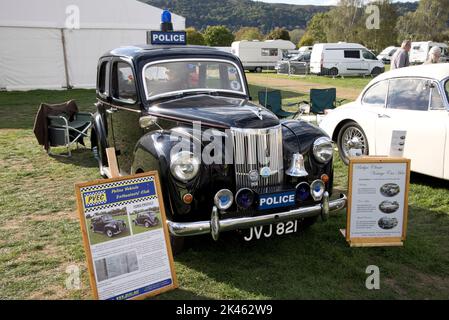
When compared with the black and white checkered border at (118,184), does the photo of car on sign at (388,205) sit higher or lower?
lower

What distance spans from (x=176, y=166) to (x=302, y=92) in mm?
14770

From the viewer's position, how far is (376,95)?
6410mm

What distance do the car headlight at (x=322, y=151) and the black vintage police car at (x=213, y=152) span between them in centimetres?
1

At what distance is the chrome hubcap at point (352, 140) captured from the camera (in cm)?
654

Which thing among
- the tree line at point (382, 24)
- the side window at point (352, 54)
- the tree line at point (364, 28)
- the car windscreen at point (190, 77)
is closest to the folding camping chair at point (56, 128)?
the car windscreen at point (190, 77)

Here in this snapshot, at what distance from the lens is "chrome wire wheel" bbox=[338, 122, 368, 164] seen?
6.52 meters

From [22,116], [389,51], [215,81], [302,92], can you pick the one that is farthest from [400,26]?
[215,81]

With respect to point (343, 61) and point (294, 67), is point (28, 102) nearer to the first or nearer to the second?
point (294, 67)

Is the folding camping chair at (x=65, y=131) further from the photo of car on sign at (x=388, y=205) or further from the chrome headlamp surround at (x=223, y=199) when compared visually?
the photo of car on sign at (x=388, y=205)

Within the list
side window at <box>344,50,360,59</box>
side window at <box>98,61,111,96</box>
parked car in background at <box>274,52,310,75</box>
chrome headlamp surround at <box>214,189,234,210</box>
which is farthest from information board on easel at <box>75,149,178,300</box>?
side window at <box>344,50,360,59</box>

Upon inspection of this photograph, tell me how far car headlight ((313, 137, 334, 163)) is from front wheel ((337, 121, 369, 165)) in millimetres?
2601

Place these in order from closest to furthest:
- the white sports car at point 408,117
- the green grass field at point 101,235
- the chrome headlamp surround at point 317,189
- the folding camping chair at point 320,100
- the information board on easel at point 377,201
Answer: the green grass field at point 101,235 → the chrome headlamp surround at point 317,189 → the information board on easel at point 377,201 → the white sports car at point 408,117 → the folding camping chair at point 320,100

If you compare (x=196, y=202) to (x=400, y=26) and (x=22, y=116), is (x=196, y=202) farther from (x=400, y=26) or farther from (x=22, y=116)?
(x=400, y=26)

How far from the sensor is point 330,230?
457 cm
